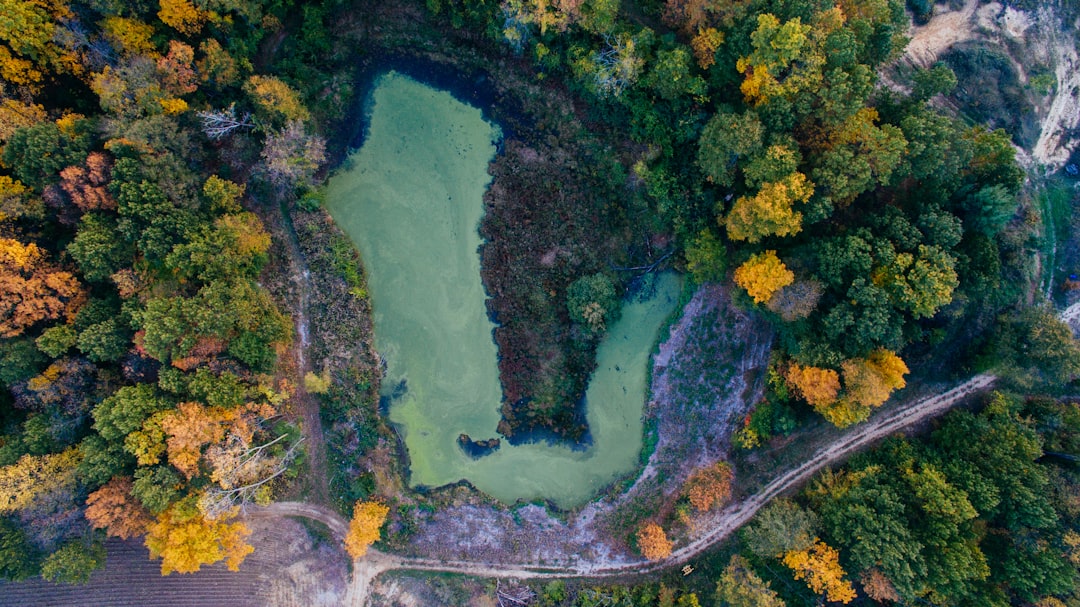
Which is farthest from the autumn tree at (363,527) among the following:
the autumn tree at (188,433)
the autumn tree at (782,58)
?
the autumn tree at (782,58)

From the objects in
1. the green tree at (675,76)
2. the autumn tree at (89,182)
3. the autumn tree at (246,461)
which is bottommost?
the autumn tree at (246,461)

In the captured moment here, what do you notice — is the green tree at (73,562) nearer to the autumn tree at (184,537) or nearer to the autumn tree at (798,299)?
the autumn tree at (184,537)

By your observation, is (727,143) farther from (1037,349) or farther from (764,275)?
(1037,349)

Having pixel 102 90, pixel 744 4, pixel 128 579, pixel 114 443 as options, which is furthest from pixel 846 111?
pixel 128 579

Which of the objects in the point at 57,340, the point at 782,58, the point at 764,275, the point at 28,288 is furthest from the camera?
the point at 764,275

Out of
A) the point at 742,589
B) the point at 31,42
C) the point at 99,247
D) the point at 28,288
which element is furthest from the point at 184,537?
the point at 742,589

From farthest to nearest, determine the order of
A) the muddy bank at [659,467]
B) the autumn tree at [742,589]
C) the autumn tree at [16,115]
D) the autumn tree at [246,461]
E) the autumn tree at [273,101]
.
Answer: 1. the muddy bank at [659,467]
2. the autumn tree at [273,101]
3. the autumn tree at [742,589]
4. the autumn tree at [246,461]
5. the autumn tree at [16,115]
